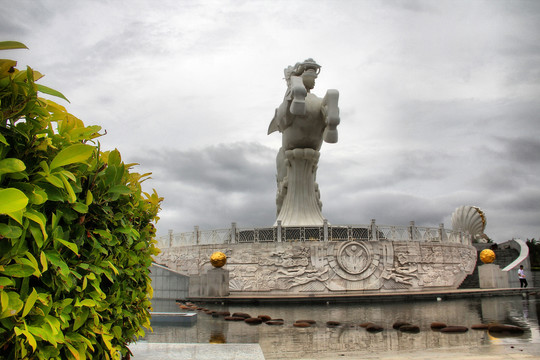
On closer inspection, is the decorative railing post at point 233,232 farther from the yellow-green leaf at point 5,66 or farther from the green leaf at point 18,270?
the yellow-green leaf at point 5,66

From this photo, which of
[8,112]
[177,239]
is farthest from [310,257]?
[8,112]

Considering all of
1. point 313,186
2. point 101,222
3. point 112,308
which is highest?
point 313,186

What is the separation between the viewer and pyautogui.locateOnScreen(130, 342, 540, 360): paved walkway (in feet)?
12.1

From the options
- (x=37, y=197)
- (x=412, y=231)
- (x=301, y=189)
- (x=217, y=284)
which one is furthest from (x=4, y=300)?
(x=301, y=189)

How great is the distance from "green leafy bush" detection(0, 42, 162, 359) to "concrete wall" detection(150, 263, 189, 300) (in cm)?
1114

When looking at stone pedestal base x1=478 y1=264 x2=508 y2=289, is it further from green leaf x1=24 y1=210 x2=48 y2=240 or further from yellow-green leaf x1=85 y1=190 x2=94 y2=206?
green leaf x1=24 y1=210 x2=48 y2=240

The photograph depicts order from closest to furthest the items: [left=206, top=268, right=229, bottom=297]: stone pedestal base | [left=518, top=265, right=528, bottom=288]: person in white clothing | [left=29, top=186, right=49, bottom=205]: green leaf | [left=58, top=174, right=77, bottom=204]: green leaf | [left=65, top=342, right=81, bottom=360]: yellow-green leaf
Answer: [left=29, top=186, right=49, bottom=205]: green leaf, [left=58, top=174, right=77, bottom=204]: green leaf, [left=65, top=342, right=81, bottom=360]: yellow-green leaf, [left=206, top=268, right=229, bottom=297]: stone pedestal base, [left=518, top=265, right=528, bottom=288]: person in white clothing

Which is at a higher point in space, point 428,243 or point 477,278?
point 428,243

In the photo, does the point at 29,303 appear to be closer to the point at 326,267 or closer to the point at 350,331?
the point at 350,331

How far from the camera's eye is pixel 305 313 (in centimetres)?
978

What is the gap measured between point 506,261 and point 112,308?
2279cm

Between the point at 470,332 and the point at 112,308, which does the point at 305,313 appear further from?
the point at 112,308

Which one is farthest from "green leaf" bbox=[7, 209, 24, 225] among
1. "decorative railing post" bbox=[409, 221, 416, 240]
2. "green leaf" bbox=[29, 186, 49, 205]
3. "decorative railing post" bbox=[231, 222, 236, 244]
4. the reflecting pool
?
"decorative railing post" bbox=[409, 221, 416, 240]

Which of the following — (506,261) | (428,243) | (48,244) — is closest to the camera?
(48,244)
